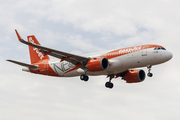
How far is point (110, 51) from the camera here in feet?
128

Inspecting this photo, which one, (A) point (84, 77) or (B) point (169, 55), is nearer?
(B) point (169, 55)

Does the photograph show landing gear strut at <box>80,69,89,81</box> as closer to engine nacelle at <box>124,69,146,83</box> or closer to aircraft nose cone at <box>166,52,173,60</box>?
engine nacelle at <box>124,69,146,83</box>

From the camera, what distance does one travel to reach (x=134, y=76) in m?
43.1

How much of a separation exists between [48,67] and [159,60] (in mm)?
15609

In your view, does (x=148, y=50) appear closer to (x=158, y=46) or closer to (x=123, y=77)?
(x=158, y=46)

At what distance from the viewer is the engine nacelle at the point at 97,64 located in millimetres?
36719

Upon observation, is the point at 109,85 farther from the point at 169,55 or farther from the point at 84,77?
the point at 169,55

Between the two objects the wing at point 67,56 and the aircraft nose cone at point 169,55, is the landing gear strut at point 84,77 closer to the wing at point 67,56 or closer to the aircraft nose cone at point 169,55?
the wing at point 67,56

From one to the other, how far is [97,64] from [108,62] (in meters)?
1.53

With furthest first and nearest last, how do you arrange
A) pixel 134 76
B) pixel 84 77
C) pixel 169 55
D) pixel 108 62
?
1. pixel 134 76
2. pixel 84 77
3. pixel 108 62
4. pixel 169 55

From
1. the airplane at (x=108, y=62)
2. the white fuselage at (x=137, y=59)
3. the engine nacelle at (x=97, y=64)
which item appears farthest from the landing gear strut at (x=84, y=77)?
the engine nacelle at (x=97, y=64)

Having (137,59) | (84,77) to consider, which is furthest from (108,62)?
(84,77)

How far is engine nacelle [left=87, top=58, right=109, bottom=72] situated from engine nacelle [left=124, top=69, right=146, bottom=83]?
6989 mm

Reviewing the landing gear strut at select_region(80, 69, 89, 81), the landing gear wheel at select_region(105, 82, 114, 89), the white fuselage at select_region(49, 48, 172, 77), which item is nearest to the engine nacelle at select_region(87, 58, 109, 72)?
the white fuselage at select_region(49, 48, 172, 77)
